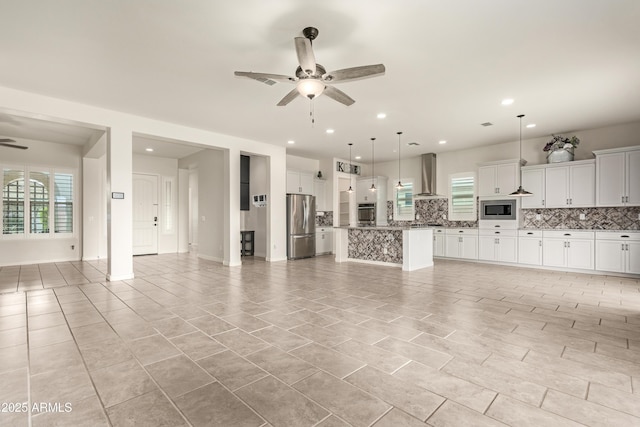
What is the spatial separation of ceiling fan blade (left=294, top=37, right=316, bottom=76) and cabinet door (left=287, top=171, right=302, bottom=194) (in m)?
5.50

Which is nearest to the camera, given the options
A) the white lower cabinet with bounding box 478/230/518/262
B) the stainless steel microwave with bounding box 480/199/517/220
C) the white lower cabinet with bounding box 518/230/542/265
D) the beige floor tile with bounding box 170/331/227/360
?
the beige floor tile with bounding box 170/331/227/360

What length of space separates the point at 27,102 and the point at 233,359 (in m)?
4.75

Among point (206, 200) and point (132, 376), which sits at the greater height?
point (206, 200)

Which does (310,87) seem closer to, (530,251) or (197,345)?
(197,345)

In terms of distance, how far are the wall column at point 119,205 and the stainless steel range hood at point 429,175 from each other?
268 inches

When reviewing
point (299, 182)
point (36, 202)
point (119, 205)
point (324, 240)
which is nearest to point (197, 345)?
point (119, 205)

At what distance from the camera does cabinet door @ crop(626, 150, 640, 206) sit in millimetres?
5555

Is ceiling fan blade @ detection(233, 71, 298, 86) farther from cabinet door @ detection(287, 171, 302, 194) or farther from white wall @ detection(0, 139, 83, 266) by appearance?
white wall @ detection(0, 139, 83, 266)

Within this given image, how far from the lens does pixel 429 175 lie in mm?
8289

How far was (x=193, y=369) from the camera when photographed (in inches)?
87.0

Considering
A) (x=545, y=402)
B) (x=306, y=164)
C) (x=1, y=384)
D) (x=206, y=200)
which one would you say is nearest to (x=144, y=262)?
(x=206, y=200)

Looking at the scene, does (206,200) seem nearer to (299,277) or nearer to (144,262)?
(144,262)

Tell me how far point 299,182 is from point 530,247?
18.6 feet

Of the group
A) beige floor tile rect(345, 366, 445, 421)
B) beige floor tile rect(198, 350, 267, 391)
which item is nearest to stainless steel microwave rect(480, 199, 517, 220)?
beige floor tile rect(345, 366, 445, 421)
